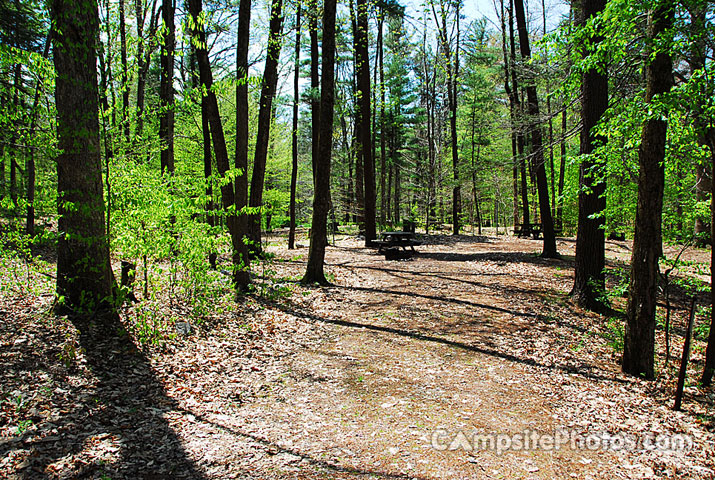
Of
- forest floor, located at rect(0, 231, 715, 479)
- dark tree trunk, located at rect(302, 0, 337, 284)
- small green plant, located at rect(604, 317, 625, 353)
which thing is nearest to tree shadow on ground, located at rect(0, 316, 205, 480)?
forest floor, located at rect(0, 231, 715, 479)

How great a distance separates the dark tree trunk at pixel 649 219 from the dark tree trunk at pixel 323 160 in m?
5.93

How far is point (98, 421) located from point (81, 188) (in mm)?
2949

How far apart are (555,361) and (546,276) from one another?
5089 millimetres

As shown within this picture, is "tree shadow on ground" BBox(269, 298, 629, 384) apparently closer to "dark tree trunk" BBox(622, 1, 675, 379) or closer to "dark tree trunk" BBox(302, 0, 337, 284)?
"dark tree trunk" BBox(622, 1, 675, 379)

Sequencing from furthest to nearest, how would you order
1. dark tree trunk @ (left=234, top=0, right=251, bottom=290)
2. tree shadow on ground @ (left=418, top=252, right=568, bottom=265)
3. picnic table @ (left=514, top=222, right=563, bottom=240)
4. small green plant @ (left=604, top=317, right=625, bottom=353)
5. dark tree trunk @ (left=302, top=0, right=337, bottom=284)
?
picnic table @ (left=514, top=222, right=563, bottom=240)
tree shadow on ground @ (left=418, top=252, right=568, bottom=265)
dark tree trunk @ (left=302, top=0, right=337, bottom=284)
dark tree trunk @ (left=234, top=0, right=251, bottom=290)
small green plant @ (left=604, top=317, right=625, bottom=353)

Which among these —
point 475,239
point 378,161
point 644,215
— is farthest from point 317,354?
point 378,161

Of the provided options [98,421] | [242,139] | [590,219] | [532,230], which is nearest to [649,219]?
[590,219]

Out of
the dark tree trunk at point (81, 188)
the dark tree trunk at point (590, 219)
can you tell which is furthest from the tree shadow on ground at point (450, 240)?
the dark tree trunk at point (81, 188)

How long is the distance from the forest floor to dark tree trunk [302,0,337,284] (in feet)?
7.67

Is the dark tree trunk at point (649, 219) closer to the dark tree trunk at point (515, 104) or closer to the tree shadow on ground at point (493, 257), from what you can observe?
the dark tree trunk at point (515, 104)

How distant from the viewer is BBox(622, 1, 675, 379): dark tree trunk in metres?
4.46

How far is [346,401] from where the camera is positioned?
13.6ft

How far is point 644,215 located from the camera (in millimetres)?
4715

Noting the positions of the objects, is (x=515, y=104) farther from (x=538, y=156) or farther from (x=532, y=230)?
(x=532, y=230)
